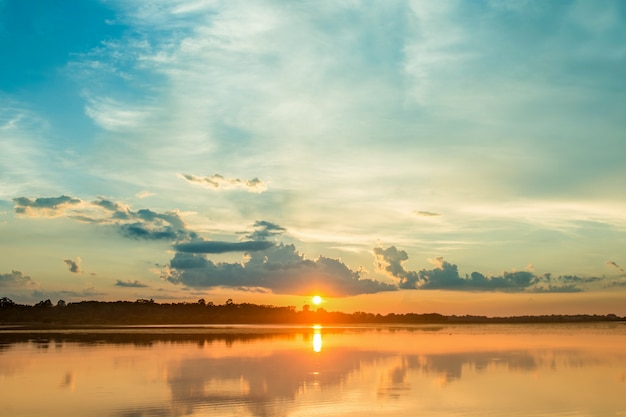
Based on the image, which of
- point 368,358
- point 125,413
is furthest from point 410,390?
point 368,358

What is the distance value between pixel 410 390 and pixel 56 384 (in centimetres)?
2087

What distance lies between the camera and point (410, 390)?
34.5 m

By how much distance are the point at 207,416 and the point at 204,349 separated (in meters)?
39.5

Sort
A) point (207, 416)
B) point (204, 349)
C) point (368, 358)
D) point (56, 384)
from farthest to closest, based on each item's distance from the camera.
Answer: point (204, 349), point (368, 358), point (56, 384), point (207, 416)

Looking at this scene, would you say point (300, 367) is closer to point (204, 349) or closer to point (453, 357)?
point (453, 357)

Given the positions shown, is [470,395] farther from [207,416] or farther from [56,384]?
[56,384]

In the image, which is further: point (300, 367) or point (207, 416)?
point (300, 367)

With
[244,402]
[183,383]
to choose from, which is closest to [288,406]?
[244,402]

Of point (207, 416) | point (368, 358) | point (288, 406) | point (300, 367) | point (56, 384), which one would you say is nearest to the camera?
point (207, 416)

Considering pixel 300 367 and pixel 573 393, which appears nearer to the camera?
pixel 573 393

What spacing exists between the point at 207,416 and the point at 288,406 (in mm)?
4192

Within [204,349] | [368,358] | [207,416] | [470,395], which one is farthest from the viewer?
[204,349]

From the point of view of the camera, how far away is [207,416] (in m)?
26.1

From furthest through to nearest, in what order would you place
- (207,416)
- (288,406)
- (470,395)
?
(470,395), (288,406), (207,416)
